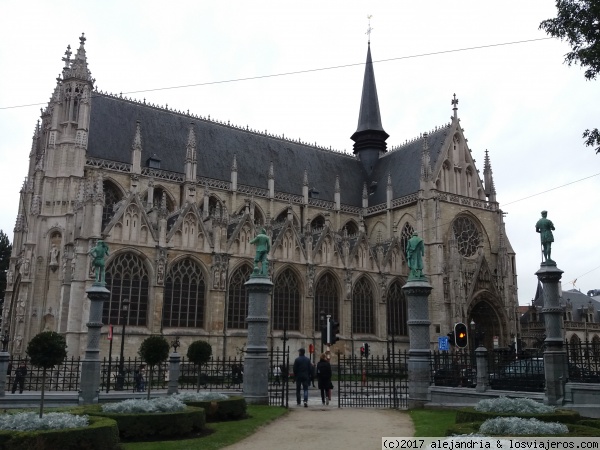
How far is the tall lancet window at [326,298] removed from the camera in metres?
39.8

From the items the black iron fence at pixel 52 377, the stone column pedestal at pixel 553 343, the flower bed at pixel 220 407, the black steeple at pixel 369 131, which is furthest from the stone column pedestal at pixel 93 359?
the black steeple at pixel 369 131

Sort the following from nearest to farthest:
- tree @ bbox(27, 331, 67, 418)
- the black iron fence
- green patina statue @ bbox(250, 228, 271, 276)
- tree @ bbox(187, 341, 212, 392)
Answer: tree @ bbox(27, 331, 67, 418)
green patina statue @ bbox(250, 228, 271, 276)
tree @ bbox(187, 341, 212, 392)
the black iron fence

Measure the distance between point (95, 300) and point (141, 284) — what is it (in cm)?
1364

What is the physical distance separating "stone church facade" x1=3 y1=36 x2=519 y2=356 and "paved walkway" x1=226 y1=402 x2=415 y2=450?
14481 millimetres

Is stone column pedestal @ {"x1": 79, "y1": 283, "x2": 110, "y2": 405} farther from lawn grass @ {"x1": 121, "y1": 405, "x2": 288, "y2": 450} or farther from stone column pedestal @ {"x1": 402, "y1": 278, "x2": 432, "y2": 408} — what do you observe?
stone column pedestal @ {"x1": 402, "y1": 278, "x2": 432, "y2": 408}

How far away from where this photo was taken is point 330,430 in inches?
512

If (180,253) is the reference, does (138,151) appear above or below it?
above

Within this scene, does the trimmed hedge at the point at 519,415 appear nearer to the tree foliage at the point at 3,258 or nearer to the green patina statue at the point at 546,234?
the green patina statue at the point at 546,234

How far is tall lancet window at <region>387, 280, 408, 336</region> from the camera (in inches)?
1716

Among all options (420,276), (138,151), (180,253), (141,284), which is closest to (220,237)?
(180,253)

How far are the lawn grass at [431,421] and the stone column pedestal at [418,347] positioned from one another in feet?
2.70

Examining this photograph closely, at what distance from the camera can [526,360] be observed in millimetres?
18875

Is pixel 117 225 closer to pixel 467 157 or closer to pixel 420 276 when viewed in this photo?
pixel 420 276

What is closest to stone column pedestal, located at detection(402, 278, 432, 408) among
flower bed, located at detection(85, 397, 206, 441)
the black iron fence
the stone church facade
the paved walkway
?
the paved walkway
